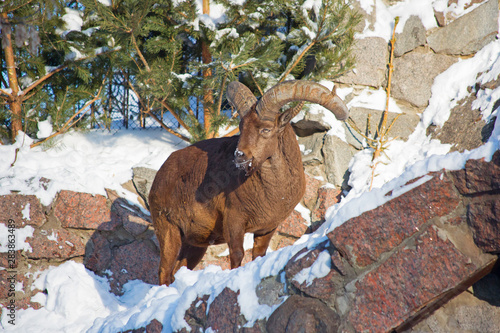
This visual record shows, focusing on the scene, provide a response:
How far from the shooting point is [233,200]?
3.92 metres

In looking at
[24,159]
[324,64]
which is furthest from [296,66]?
[24,159]

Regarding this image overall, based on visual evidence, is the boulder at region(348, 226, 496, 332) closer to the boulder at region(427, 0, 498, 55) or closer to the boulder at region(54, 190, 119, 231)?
the boulder at region(54, 190, 119, 231)

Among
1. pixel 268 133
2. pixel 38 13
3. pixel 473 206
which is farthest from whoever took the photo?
pixel 38 13

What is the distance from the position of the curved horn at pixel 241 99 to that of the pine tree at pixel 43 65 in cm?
317

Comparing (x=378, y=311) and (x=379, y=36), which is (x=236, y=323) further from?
(x=379, y=36)

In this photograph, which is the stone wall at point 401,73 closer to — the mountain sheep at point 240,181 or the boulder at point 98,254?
the mountain sheep at point 240,181

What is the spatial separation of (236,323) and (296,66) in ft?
15.7

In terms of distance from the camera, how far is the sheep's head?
11.7 ft

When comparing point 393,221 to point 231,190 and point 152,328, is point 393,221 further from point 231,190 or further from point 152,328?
point 231,190

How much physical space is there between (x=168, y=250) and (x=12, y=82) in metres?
3.64

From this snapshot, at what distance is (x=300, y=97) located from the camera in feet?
11.9

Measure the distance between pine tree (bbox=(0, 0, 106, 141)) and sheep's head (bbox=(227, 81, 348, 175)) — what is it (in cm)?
365

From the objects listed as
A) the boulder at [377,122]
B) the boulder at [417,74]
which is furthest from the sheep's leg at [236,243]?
the boulder at [417,74]

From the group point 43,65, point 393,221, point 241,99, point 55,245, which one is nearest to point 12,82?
point 43,65
